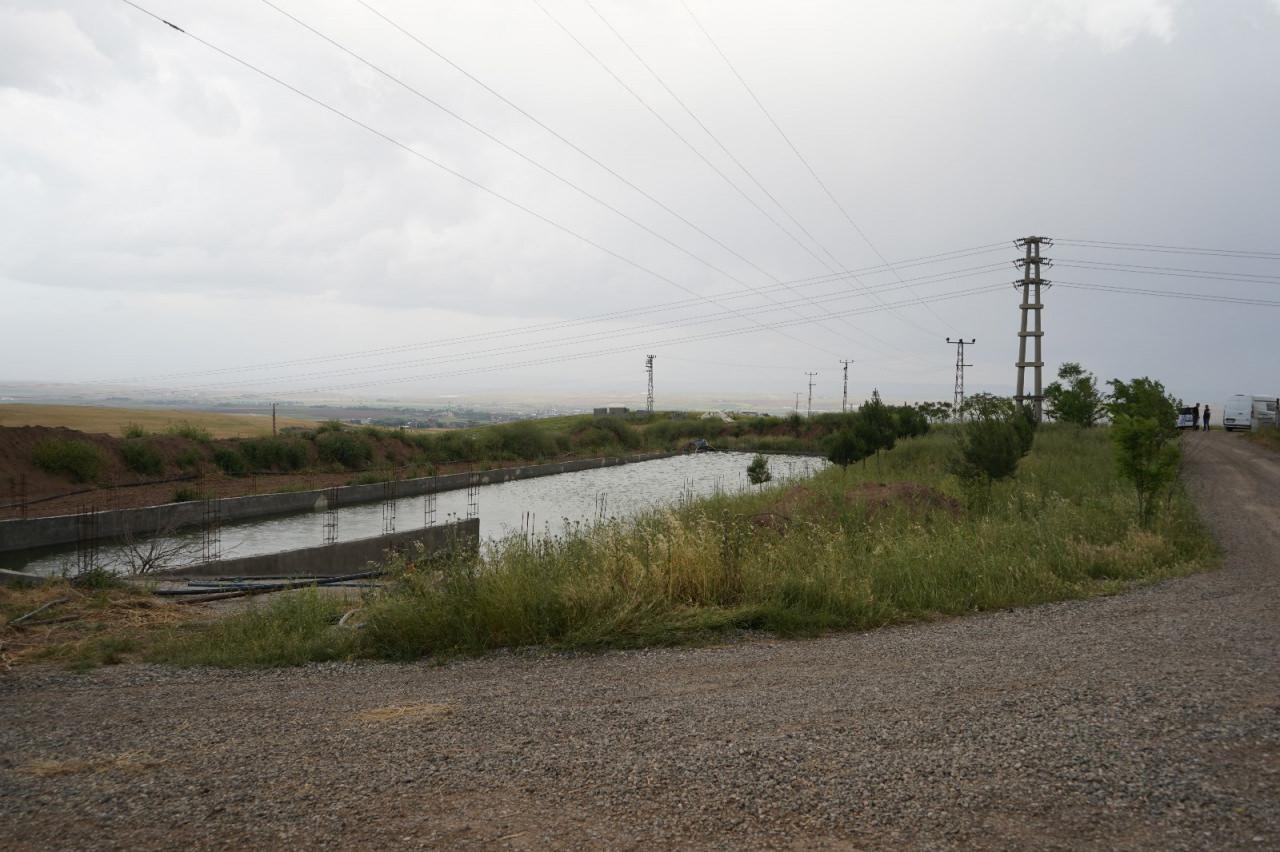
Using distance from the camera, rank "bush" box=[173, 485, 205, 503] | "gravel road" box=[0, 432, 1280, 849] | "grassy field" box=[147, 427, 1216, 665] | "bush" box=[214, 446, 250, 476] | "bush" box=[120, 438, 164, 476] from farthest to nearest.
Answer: "bush" box=[214, 446, 250, 476] → "bush" box=[120, 438, 164, 476] → "bush" box=[173, 485, 205, 503] → "grassy field" box=[147, 427, 1216, 665] → "gravel road" box=[0, 432, 1280, 849]

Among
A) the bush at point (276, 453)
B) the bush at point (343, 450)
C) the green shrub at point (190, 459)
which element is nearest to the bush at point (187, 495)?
the green shrub at point (190, 459)

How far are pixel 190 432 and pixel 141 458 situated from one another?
5198 mm

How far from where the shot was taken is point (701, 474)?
4616cm

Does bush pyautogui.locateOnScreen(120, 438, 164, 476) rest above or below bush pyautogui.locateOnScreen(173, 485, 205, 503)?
above

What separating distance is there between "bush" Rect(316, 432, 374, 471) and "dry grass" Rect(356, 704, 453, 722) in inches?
1591

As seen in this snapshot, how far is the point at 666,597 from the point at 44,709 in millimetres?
5067

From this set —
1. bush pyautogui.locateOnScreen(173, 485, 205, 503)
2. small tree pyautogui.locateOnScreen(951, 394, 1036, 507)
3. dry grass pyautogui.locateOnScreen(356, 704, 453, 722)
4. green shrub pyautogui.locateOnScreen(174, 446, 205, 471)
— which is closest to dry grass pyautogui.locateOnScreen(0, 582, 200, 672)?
dry grass pyautogui.locateOnScreen(356, 704, 453, 722)

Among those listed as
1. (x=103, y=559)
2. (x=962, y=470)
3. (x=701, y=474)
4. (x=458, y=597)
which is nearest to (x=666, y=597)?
(x=458, y=597)

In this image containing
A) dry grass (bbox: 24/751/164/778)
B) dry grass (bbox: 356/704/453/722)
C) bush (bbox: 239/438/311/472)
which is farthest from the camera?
bush (bbox: 239/438/311/472)

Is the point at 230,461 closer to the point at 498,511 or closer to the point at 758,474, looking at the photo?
the point at 498,511

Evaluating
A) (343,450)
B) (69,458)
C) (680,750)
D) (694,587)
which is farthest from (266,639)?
(343,450)

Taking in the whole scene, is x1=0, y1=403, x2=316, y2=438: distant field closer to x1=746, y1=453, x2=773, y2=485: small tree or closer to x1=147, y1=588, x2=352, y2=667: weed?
x1=746, y1=453, x2=773, y2=485: small tree

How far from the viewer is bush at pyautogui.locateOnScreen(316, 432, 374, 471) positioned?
1706 inches

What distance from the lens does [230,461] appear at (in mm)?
37656
